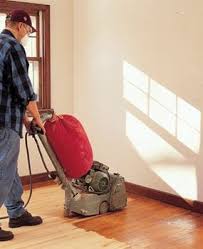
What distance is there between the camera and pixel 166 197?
389 cm

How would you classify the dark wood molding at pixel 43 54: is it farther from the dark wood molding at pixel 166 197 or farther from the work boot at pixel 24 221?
the work boot at pixel 24 221

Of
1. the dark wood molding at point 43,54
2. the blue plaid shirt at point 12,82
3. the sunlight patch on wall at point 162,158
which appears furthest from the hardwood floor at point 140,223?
the dark wood molding at point 43,54

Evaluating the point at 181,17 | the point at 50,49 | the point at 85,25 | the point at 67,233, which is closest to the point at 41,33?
the point at 50,49

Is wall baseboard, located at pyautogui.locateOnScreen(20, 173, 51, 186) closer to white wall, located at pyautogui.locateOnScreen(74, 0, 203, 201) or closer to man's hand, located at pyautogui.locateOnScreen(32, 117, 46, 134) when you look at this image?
white wall, located at pyautogui.locateOnScreen(74, 0, 203, 201)

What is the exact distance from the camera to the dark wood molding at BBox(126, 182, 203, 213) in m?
3.66

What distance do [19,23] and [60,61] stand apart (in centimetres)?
180

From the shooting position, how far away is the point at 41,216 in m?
3.50

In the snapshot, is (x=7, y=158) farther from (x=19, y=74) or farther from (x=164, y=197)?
(x=164, y=197)

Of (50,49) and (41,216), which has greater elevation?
(50,49)

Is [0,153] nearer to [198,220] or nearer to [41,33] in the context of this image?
[198,220]

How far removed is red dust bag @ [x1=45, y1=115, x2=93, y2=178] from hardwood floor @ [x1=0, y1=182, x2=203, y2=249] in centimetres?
A: 43

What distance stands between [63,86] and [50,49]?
43 cm

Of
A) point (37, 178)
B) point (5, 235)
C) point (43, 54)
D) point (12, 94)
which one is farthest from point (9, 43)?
point (37, 178)

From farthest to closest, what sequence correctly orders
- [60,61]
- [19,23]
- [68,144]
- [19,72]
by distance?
[60,61], [68,144], [19,23], [19,72]
